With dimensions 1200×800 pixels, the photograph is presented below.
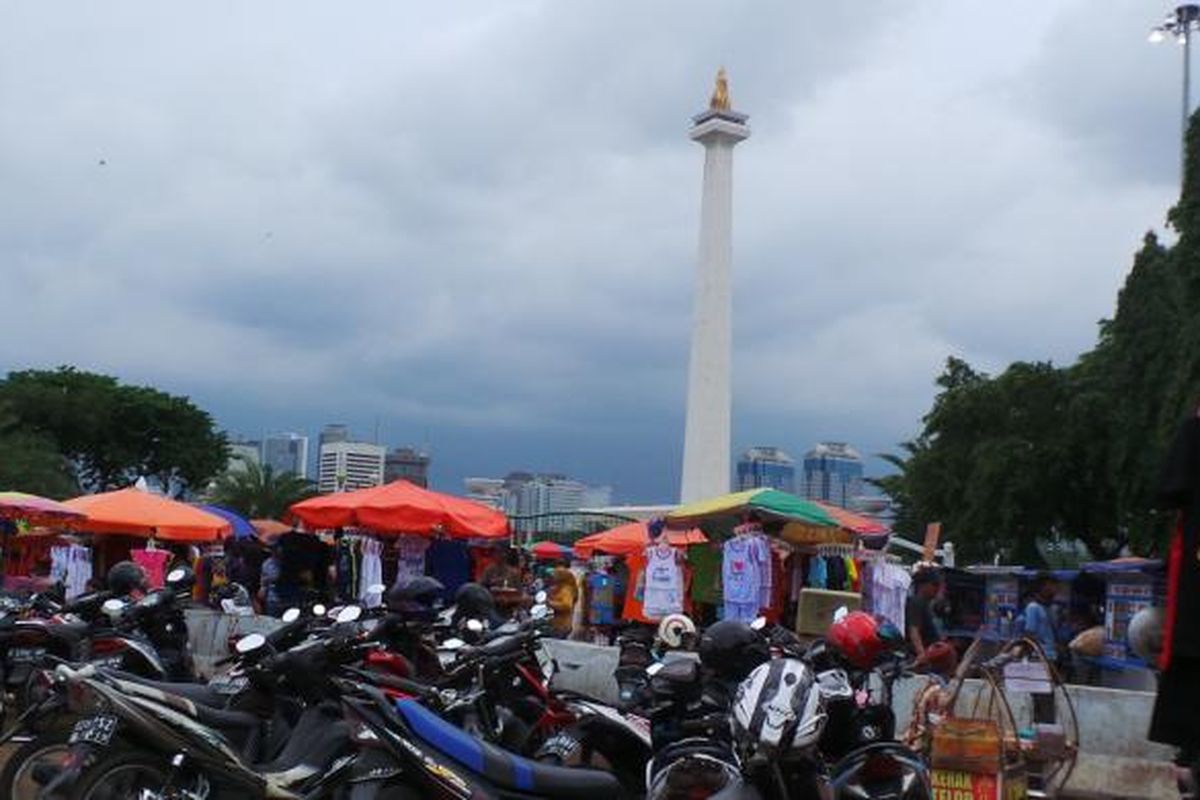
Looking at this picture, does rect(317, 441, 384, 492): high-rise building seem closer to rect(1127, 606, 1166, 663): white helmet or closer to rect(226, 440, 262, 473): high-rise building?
rect(226, 440, 262, 473): high-rise building

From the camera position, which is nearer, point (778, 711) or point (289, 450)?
point (778, 711)

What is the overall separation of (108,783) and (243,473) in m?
49.8

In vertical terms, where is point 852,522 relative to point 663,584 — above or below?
above

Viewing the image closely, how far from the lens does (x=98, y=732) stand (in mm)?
5867

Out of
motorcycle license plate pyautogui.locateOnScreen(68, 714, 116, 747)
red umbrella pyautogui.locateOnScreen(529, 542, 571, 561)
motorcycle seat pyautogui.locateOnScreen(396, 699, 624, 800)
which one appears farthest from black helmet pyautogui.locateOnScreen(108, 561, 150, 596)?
red umbrella pyautogui.locateOnScreen(529, 542, 571, 561)

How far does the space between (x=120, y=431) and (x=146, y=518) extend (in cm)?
3948

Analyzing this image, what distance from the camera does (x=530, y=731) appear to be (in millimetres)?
7430

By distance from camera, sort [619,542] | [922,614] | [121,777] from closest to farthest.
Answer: [121,777] → [922,614] → [619,542]

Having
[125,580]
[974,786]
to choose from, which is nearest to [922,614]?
[974,786]

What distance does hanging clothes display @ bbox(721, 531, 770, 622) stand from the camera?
42.3 ft

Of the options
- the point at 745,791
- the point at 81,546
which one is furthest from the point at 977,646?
the point at 81,546

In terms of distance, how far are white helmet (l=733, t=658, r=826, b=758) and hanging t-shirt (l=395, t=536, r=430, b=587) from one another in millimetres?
10712

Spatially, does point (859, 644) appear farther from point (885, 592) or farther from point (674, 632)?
point (885, 592)

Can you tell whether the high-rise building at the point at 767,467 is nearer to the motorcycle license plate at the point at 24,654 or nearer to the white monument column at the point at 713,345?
the white monument column at the point at 713,345
